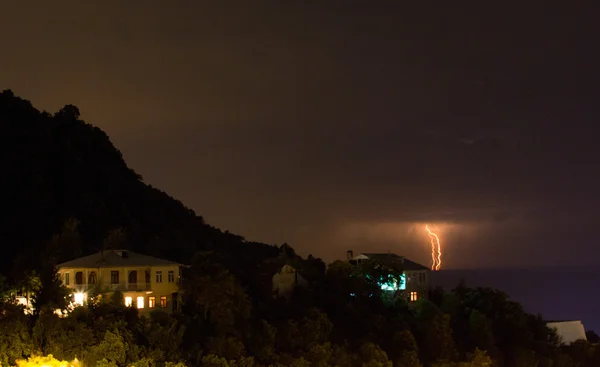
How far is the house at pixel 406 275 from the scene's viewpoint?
55.8 meters

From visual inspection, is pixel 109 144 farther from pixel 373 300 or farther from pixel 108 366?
pixel 108 366

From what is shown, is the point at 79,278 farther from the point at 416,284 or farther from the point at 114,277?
the point at 416,284

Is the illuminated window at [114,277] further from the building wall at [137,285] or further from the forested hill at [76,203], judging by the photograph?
the forested hill at [76,203]

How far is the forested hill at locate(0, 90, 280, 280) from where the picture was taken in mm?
52269

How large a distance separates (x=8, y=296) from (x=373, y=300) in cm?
2111

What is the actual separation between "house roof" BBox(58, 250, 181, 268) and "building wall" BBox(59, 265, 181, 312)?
0.18 m

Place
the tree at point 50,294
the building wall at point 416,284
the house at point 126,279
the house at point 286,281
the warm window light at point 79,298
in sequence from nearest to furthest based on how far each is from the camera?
the tree at point 50,294, the warm window light at point 79,298, the house at point 126,279, the house at point 286,281, the building wall at point 416,284

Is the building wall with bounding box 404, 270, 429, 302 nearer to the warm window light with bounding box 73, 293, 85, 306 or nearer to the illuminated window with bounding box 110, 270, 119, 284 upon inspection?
the illuminated window with bounding box 110, 270, 119, 284

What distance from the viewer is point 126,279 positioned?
41.8 m

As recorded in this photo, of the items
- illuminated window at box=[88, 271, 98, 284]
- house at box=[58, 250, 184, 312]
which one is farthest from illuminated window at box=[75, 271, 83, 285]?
illuminated window at box=[88, 271, 98, 284]

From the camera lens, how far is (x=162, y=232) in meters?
65.3

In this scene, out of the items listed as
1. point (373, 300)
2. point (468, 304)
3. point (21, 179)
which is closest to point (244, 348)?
point (373, 300)

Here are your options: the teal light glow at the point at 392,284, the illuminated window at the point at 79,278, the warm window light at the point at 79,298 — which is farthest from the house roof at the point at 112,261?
the teal light glow at the point at 392,284

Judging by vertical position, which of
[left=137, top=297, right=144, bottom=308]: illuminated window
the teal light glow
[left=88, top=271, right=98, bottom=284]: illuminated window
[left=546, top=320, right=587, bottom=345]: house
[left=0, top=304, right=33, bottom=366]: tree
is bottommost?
[left=546, top=320, right=587, bottom=345]: house
